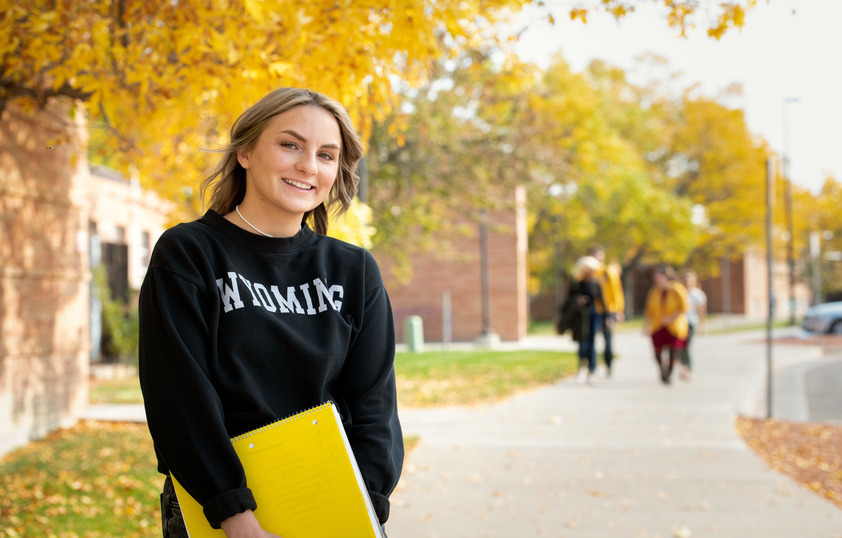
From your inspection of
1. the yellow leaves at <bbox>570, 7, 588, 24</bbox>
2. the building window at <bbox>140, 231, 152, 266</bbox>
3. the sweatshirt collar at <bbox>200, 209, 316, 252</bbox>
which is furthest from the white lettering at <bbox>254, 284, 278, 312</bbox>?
the building window at <bbox>140, 231, 152, 266</bbox>

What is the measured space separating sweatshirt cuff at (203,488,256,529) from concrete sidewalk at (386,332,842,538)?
352cm

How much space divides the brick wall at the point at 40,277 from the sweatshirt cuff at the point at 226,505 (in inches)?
253

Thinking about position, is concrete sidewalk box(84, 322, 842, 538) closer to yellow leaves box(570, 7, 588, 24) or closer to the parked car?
yellow leaves box(570, 7, 588, 24)

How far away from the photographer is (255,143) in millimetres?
2248

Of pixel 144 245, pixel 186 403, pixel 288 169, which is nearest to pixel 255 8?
pixel 288 169

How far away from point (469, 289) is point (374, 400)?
26.0 meters

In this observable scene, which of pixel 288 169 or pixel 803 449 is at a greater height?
pixel 288 169

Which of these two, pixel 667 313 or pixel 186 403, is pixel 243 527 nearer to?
pixel 186 403

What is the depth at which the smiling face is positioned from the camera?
220cm

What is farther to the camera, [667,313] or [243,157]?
[667,313]

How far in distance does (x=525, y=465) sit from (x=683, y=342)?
6308mm

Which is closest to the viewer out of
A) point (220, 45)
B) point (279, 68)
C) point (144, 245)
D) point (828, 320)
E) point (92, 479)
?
→ point (279, 68)

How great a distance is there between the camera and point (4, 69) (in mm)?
5340

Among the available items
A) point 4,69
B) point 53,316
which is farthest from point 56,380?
point 4,69
